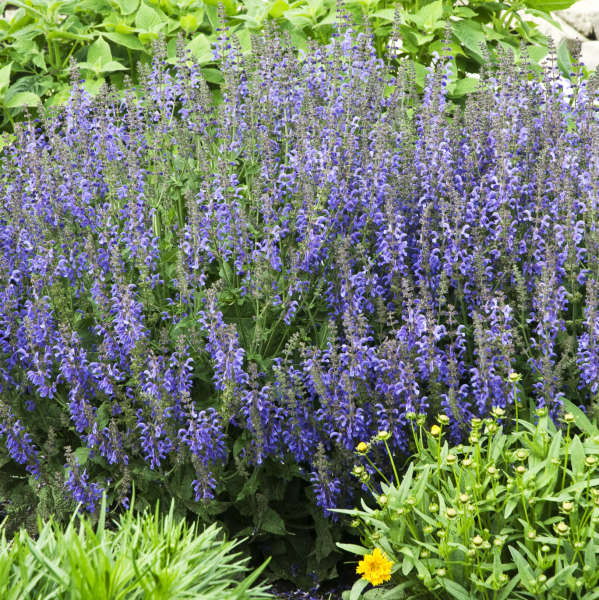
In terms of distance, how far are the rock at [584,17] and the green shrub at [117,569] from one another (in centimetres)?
1149

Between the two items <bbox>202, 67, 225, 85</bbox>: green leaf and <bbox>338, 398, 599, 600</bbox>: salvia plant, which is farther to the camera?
<bbox>202, 67, 225, 85</bbox>: green leaf

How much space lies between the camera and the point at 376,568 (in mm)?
3100

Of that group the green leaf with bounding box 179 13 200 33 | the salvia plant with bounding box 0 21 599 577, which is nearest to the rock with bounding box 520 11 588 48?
the green leaf with bounding box 179 13 200 33

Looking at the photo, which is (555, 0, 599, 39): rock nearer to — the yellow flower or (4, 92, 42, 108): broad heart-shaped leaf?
(4, 92, 42, 108): broad heart-shaped leaf

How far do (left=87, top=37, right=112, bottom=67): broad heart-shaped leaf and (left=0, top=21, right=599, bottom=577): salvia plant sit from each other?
2701 millimetres

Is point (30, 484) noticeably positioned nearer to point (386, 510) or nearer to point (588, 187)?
point (386, 510)

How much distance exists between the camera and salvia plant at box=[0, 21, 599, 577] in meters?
3.71

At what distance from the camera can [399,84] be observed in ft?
14.9

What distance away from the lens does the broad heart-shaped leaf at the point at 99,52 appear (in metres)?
7.04

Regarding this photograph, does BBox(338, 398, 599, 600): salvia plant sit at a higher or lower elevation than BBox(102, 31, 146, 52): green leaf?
lower

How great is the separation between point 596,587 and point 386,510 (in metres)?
0.79

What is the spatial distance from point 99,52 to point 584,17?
8190 mm

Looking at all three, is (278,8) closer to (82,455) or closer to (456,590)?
(82,455)

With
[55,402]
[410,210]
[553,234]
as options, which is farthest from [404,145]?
[55,402]
